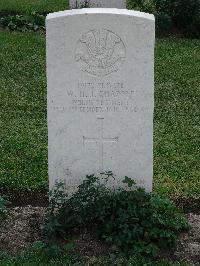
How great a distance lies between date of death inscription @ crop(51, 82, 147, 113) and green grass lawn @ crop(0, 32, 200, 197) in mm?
1373

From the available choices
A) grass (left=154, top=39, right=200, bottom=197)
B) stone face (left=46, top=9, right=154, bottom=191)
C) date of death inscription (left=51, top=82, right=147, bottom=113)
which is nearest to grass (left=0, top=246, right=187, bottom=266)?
stone face (left=46, top=9, right=154, bottom=191)

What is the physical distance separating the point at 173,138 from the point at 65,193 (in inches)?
104

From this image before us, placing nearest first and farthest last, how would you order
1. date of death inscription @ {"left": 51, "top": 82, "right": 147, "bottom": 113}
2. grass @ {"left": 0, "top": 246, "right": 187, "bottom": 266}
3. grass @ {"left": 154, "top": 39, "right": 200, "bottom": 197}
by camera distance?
grass @ {"left": 0, "top": 246, "right": 187, "bottom": 266} < date of death inscription @ {"left": 51, "top": 82, "right": 147, "bottom": 113} < grass @ {"left": 154, "top": 39, "right": 200, "bottom": 197}

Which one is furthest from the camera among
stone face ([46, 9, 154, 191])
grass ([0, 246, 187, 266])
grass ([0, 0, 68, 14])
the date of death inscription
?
grass ([0, 0, 68, 14])

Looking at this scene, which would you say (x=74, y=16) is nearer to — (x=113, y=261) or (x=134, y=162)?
(x=134, y=162)

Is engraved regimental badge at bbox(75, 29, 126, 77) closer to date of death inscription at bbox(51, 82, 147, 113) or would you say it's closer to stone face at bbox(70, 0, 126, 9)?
date of death inscription at bbox(51, 82, 147, 113)

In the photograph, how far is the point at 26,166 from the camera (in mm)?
7535

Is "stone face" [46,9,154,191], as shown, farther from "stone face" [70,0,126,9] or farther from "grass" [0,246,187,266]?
"stone face" [70,0,126,9]

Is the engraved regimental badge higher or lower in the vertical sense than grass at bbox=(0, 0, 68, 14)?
lower

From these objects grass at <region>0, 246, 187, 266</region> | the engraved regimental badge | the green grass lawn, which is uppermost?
the engraved regimental badge

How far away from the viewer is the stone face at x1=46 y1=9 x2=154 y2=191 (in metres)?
5.63

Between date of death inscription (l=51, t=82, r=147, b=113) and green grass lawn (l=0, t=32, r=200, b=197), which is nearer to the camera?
date of death inscription (l=51, t=82, r=147, b=113)

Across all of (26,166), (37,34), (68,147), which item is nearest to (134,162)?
(68,147)

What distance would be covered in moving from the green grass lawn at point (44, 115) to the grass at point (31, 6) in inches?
68.9
